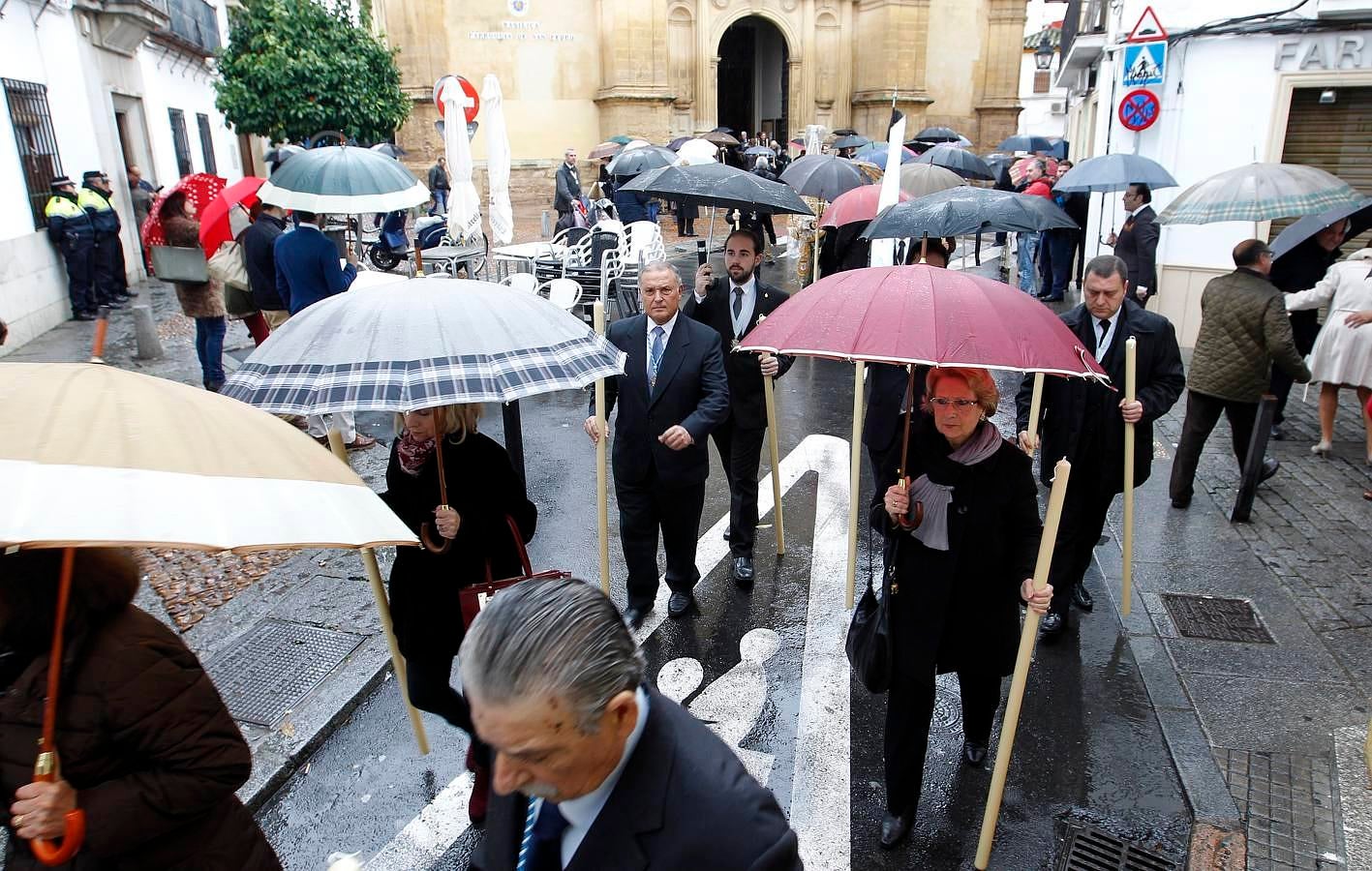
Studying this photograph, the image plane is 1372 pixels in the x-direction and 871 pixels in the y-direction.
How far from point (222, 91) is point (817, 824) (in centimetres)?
2097

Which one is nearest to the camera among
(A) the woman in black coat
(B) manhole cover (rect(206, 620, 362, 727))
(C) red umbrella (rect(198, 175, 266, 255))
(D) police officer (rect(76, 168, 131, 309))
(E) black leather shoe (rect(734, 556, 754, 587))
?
(A) the woman in black coat

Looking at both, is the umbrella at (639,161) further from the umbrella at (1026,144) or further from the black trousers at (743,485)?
the umbrella at (1026,144)

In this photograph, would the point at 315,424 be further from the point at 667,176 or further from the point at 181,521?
the point at 181,521

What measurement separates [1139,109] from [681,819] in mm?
12096

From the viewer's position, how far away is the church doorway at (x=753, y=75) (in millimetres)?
37156

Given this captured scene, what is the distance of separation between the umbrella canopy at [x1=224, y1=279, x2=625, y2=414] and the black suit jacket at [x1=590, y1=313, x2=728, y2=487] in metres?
1.59

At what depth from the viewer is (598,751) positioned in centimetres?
158

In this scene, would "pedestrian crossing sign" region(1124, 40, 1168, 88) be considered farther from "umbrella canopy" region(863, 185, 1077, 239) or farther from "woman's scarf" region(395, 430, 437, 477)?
Answer: "woman's scarf" region(395, 430, 437, 477)

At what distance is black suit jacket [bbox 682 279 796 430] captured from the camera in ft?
18.6

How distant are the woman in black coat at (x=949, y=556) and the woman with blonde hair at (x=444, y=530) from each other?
1.44 meters

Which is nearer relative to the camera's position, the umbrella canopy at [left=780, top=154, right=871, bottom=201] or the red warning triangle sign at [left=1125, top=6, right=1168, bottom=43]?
the umbrella canopy at [left=780, top=154, right=871, bottom=201]

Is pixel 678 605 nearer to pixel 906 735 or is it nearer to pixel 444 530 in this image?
pixel 906 735

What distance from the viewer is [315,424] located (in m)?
7.67

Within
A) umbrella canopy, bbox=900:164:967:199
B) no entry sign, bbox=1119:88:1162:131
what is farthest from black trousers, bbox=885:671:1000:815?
no entry sign, bbox=1119:88:1162:131
